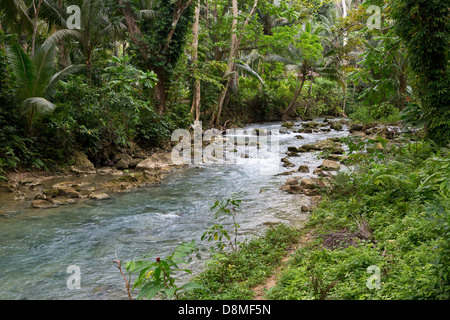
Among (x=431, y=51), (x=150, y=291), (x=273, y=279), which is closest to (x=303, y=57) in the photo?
(x=431, y=51)

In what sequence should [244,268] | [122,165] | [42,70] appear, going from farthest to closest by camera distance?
[122,165]
[42,70]
[244,268]

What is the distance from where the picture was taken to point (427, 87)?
6.78 metres

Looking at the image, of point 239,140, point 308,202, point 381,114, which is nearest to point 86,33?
point 239,140

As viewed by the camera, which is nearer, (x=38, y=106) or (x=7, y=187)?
(x=7, y=187)

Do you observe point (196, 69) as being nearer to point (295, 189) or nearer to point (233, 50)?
point (233, 50)

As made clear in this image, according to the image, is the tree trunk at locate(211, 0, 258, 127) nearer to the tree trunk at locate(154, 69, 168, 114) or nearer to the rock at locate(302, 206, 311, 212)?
the tree trunk at locate(154, 69, 168, 114)

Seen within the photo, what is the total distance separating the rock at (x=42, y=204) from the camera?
7.39 meters

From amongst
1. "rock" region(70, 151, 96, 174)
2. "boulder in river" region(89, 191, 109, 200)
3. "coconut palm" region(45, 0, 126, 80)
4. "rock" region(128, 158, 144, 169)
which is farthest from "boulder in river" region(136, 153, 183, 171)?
"coconut palm" region(45, 0, 126, 80)

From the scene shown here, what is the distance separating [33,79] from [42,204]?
404 centimetres

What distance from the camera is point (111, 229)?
6.31 meters

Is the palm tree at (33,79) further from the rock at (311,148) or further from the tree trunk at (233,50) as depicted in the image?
the rock at (311,148)

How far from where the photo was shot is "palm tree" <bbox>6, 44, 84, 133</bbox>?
894 centimetres

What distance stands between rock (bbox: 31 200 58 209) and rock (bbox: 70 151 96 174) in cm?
286
